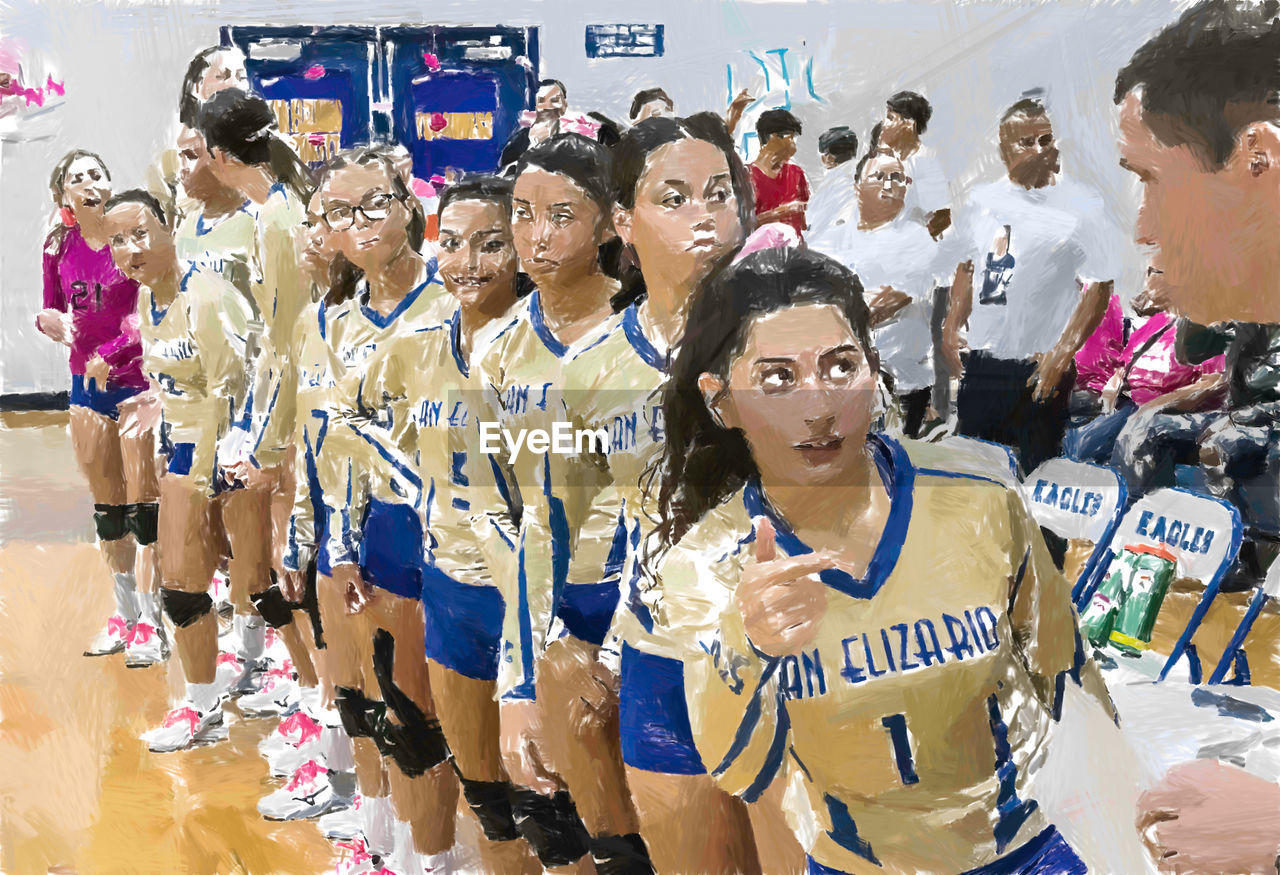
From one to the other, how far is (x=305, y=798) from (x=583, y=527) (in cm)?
180

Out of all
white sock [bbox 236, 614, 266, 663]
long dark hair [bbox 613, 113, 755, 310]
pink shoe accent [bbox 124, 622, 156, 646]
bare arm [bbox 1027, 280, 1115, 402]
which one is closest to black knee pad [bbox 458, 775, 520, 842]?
long dark hair [bbox 613, 113, 755, 310]

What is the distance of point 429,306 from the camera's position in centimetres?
246

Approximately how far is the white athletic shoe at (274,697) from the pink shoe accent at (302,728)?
0.24 m

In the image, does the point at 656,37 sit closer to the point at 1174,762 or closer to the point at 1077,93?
the point at 1077,93

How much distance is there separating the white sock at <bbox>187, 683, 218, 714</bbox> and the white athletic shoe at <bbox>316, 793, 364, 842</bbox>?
822 millimetres

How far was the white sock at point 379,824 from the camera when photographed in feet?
9.11

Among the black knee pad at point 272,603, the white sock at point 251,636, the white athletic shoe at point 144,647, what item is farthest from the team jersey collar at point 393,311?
the white athletic shoe at point 144,647

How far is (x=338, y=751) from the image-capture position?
3.25m

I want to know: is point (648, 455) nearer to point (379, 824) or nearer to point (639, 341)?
Answer: point (639, 341)

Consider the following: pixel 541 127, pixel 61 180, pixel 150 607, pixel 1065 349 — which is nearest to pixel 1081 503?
pixel 1065 349

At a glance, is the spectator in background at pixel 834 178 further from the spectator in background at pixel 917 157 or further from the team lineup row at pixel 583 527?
the team lineup row at pixel 583 527

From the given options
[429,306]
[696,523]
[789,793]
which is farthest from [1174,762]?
[429,306]

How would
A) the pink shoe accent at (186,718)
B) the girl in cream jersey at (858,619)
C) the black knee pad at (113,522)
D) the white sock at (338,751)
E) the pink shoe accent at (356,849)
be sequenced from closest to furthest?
1. the girl in cream jersey at (858,619)
2. the pink shoe accent at (356,849)
3. the white sock at (338,751)
4. the pink shoe accent at (186,718)
5. the black knee pad at (113,522)

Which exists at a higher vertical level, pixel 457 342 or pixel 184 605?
pixel 457 342
